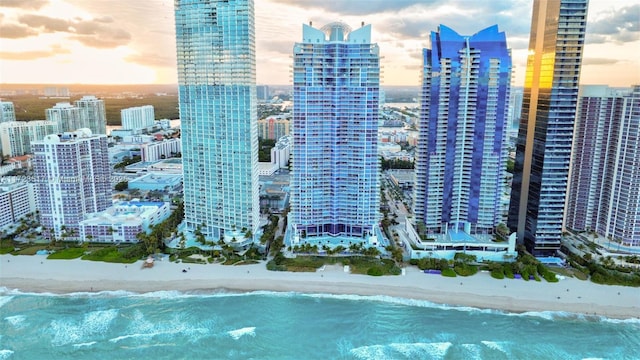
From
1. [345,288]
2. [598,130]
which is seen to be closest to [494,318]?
[345,288]

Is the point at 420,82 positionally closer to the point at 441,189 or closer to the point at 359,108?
the point at 359,108

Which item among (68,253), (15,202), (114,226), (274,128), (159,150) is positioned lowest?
(68,253)

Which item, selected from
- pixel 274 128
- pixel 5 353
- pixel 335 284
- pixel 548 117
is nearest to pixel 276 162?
pixel 274 128

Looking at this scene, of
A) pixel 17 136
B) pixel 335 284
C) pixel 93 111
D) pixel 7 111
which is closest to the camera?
pixel 335 284

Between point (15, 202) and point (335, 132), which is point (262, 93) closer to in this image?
point (15, 202)

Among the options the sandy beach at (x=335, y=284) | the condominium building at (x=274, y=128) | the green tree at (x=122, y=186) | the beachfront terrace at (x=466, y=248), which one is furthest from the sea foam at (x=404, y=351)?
the condominium building at (x=274, y=128)

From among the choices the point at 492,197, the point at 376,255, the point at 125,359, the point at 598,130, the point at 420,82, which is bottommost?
the point at 125,359

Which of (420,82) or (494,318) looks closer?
(494,318)
